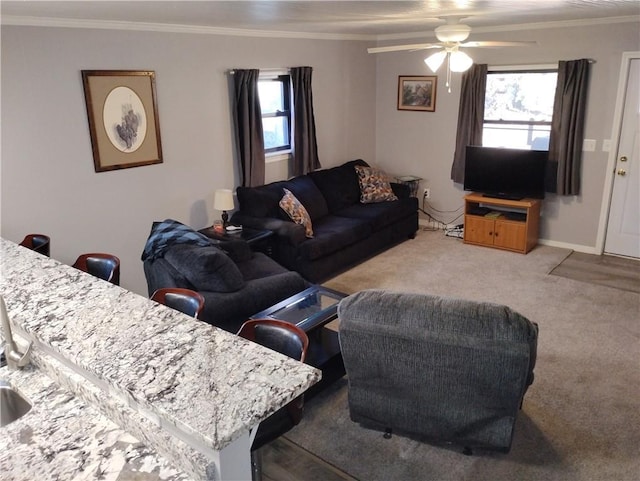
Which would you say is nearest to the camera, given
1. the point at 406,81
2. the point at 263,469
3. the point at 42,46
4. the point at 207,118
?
the point at 263,469

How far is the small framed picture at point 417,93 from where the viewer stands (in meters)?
6.53

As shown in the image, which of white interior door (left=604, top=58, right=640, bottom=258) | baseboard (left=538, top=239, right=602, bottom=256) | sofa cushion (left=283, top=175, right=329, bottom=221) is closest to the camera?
white interior door (left=604, top=58, right=640, bottom=258)

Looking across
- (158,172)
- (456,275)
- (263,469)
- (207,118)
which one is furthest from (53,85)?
(456,275)

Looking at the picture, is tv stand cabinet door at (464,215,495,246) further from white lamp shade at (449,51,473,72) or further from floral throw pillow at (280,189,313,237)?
white lamp shade at (449,51,473,72)

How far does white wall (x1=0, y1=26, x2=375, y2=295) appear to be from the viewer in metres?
3.76

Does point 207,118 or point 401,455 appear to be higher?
point 207,118

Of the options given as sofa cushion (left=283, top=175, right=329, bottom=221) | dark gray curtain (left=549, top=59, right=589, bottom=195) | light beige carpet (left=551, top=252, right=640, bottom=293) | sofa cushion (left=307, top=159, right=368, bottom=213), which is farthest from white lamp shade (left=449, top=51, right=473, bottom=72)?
light beige carpet (left=551, top=252, right=640, bottom=293)

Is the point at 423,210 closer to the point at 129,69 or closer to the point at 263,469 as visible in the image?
the point at 129,69

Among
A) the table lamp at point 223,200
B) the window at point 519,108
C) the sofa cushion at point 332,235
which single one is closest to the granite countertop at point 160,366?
the table lamp at point 223,200

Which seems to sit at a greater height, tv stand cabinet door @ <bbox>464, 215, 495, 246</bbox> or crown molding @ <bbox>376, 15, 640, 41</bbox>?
crown molding @ <bbox>376, 15, 640, 41</bbox>

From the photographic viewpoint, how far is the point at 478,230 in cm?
615

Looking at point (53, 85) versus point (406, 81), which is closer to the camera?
point (53, 85)

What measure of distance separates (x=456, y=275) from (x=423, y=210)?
1.89 metres

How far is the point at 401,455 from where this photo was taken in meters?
2.83
